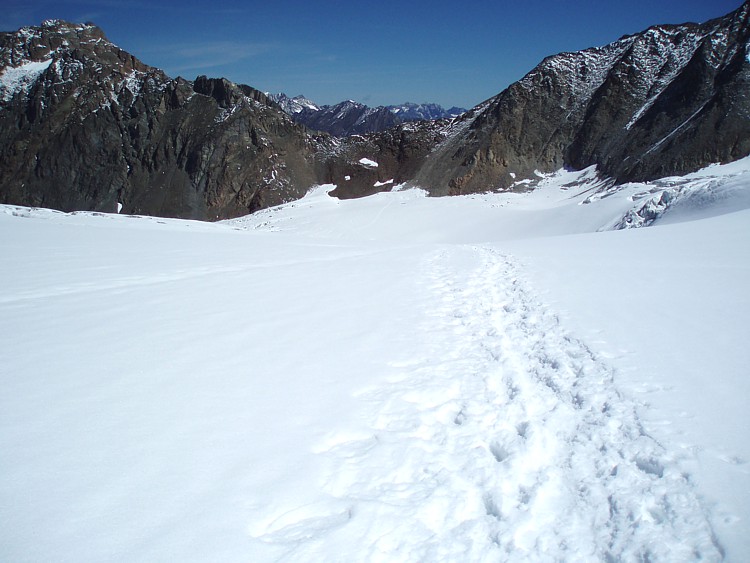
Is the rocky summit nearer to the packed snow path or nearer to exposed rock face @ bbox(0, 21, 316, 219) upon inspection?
exposed rock face @ bbox(0, 21, 316, 219)

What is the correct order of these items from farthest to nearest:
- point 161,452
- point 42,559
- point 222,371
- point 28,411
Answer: point 222,371 → point 28,411 → point 161,452 → point 42,559

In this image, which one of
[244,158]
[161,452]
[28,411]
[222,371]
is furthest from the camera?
[244,158]

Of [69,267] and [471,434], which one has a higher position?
[69,267]

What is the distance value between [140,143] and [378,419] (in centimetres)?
7547

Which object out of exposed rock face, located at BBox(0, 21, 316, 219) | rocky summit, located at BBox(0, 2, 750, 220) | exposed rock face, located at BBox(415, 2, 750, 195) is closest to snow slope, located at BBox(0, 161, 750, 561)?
exposed rock face, located at BBox(415, 2, 750, 195)

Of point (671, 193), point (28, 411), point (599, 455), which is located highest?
point (671, 193)

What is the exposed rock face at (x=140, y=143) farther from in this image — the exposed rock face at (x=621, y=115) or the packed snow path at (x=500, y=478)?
the packed snow path at (x=500, y=478)

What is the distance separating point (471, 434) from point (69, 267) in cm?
1027

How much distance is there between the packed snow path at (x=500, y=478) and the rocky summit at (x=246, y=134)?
5308 centimetres

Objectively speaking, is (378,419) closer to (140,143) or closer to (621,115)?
(621,115)

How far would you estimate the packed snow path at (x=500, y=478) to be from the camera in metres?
2.47

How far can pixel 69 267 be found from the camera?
9.83m

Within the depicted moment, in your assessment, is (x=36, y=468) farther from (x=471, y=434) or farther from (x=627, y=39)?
(x=627, y=39)

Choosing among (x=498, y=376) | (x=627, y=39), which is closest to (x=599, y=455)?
(x=498, y=376)
